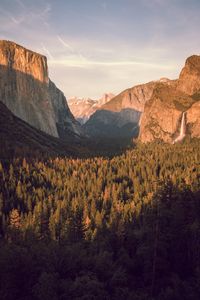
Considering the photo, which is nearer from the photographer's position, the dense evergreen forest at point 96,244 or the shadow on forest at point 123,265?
the shadow on forest at point 123,265

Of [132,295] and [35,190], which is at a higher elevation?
[35,190]

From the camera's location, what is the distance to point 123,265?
68125mm

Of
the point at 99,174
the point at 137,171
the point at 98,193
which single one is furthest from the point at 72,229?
the point at 137,171

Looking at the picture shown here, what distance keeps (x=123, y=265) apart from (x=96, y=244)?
16.0m

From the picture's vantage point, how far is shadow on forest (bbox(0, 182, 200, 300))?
47250 millimetres

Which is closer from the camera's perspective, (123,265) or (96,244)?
(123,265)

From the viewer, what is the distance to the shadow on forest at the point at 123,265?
1860 inches

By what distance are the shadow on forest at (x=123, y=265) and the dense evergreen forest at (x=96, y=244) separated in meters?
0.11

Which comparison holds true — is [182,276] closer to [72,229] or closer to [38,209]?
[72,229]

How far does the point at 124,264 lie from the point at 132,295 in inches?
856

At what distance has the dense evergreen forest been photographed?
49281 mm

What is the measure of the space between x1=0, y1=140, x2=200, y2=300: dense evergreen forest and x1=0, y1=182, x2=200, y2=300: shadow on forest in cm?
11

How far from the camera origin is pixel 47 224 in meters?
124

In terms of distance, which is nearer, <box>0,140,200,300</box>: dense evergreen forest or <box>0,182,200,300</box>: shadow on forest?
<box>0,182,200,300</box>: shadow on forest
